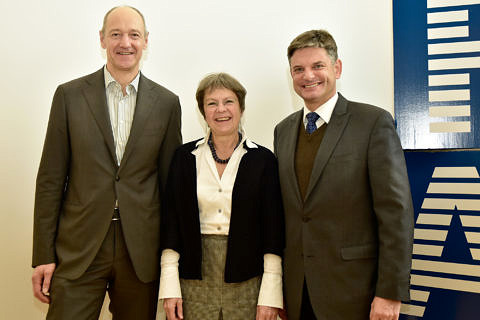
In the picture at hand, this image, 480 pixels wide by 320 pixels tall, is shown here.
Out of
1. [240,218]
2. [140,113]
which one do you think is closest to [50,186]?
[140,113]

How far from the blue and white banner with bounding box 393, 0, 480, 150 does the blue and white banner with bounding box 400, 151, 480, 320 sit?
12cm

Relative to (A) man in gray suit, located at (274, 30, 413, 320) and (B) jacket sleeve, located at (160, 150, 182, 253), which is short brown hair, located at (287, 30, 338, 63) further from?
(B) jacket sleeve, located at (160, 150, 182, 253)

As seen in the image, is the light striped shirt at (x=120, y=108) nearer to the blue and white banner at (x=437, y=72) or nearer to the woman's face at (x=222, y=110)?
the woman's face at (x=222, y=110)

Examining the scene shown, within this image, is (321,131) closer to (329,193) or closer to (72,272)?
(329,193)

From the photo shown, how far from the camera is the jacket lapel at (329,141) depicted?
5.36 feet

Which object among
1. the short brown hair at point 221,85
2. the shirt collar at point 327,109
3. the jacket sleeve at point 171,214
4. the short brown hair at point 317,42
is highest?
the short brown hair at point 317,42

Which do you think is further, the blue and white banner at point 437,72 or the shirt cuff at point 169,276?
the blue and white banner at point 437,72

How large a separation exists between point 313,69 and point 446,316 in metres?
1.48

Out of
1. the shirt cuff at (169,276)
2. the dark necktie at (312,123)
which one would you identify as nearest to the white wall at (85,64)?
the dark necktie at (312,123)

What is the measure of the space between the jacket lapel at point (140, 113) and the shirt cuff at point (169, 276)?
470 mm

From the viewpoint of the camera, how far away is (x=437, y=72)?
2.08m

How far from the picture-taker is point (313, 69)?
1.80 metres

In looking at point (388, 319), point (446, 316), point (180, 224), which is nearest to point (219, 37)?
point (180, 224)

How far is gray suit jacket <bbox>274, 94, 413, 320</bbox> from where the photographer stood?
1.55 m
